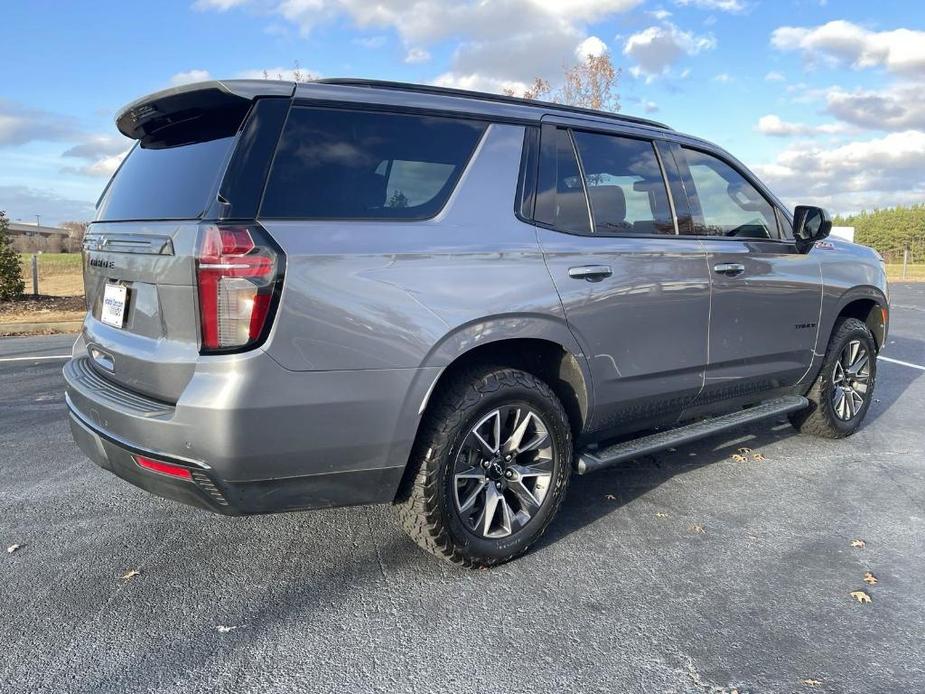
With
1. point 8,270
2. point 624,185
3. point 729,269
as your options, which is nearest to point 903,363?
point 729,269

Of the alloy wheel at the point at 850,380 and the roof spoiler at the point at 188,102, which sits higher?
the roof spoiler at the point at 188,102

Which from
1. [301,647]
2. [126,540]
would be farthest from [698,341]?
[126,540]

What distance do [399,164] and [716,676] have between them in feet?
7.17

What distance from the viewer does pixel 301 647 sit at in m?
2.44

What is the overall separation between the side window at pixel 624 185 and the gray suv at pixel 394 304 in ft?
0.05

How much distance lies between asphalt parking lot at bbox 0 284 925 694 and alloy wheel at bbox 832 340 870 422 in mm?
827

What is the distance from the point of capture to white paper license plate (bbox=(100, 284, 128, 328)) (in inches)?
110

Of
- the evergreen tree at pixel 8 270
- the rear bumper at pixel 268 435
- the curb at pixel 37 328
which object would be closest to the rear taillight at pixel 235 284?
the rear bumper at pixel 268 435

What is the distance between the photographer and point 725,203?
417 cm

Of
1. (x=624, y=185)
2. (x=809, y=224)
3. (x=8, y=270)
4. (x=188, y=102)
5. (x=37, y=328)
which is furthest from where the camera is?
(x=8, y=270)

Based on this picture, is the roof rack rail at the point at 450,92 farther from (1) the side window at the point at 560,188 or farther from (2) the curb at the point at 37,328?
(2) the curb at the point at 37,328

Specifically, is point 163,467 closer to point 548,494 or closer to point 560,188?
point 548,494

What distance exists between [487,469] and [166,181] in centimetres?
178

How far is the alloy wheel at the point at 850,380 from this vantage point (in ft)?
16.4
